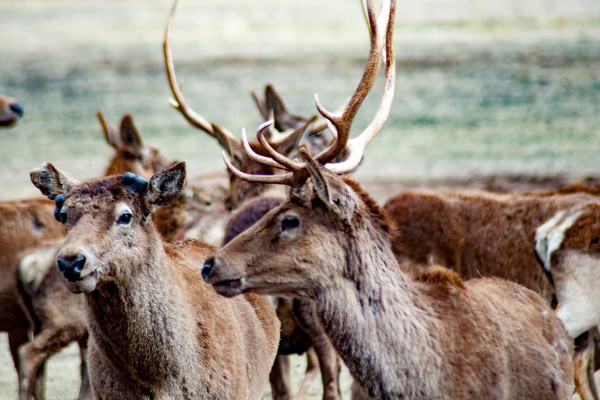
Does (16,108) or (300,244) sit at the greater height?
(300,244)

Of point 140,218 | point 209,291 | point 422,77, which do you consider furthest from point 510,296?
point 422,77

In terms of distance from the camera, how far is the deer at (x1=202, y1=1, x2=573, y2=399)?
15.9ft

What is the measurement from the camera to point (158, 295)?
5.14 metres

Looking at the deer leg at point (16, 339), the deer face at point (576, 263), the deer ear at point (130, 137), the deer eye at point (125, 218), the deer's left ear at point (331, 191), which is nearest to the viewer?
the deer's left ear at point (331, 191)

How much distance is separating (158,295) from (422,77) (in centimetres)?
2216

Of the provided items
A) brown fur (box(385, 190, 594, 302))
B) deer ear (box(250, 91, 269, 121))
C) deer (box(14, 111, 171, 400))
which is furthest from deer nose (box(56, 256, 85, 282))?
deer ear (box(250, 91, 269, 121))

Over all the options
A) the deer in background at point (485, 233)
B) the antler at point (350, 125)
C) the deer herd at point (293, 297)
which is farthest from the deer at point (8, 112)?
the antler at point (350, 125)

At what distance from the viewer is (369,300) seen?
494 cm

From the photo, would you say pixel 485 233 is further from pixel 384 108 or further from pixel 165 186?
pixel 165 186

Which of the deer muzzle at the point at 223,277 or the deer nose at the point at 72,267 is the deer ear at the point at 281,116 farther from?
the deer nose at the point at 72,267

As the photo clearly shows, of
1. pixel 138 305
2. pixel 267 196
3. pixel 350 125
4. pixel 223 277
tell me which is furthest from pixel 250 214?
pixel 223 277

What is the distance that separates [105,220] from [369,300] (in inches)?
59.0

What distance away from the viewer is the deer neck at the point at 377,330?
4.82 m

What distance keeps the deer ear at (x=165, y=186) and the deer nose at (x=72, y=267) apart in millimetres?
676
